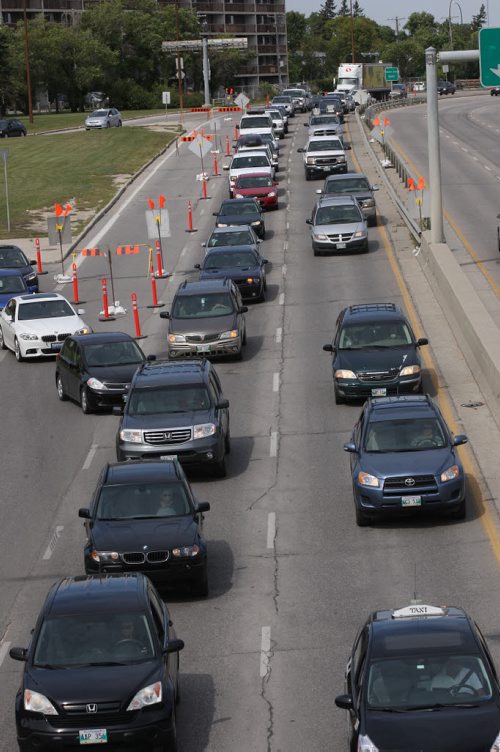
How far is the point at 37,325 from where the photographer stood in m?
34.3

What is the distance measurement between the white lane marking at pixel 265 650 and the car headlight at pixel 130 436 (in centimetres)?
701

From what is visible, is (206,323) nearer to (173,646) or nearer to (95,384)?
(95,384)

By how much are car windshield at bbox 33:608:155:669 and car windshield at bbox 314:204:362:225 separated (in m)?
33.1

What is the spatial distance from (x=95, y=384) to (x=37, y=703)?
15804 millimetres

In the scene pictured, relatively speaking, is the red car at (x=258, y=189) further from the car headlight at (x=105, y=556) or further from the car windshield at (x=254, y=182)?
the car headlight at (x=105, y=556)

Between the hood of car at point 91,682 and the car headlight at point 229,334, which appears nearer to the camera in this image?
the hood of car at point 91,682

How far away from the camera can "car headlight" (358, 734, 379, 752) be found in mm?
11537

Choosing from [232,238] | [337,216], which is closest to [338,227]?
[337,216]

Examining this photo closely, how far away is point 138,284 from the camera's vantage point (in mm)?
43531

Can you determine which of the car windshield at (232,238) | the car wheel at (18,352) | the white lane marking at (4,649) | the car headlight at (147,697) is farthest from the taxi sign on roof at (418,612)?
the car windshield at (232,238)

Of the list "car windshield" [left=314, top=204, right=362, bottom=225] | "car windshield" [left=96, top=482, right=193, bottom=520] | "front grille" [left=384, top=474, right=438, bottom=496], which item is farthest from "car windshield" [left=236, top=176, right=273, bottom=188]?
"car windshield" [left=96, top=482, right=193, bottom=520]

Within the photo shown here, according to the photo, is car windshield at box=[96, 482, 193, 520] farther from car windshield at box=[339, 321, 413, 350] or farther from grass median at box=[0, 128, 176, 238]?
grass median at box=[0, 128, 176, 238]

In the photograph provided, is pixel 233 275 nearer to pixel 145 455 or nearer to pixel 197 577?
pixel 145 455

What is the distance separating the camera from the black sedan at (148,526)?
57.6 feet
